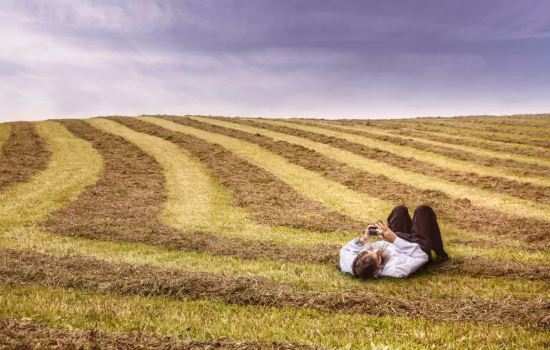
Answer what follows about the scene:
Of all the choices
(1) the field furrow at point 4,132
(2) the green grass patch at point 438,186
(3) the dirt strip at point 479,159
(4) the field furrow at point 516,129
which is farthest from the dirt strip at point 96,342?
(4) the field furrow at point 516,129

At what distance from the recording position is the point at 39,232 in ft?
45.2

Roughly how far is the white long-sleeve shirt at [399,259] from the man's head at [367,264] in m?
0.25

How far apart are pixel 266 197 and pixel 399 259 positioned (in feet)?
34.2

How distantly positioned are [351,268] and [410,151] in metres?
22.6

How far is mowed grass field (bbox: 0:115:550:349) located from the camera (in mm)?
7070

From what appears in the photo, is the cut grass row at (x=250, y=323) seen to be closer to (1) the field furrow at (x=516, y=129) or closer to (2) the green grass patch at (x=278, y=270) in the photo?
(2) the green grass patch at (x=278, y=270)

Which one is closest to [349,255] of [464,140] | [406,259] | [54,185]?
[406,259]

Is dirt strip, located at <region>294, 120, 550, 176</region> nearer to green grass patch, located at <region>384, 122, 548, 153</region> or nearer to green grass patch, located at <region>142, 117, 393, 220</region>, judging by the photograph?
green grass patch, located at <region>384, 122, 548, 153</region>

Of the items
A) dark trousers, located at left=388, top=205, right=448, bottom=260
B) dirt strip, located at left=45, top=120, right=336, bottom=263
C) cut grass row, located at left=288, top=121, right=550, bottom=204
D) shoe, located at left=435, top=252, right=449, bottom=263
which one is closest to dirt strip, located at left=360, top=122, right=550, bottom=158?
cut grass row, located at left=288, top=121, right=550, bottom=204

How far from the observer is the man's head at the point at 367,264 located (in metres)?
9.64

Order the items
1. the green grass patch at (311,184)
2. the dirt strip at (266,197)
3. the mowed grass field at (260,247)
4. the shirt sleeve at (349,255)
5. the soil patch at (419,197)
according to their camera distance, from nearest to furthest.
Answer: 1. the mowed grass field at (260,247)
2. the shirt sleeve at (349,255)
3. the soil patch at (419,197)
4. the dirt strip at (266,197)
5. the green grass patch at (311,184)

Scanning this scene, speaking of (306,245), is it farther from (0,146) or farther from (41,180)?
(0,146)

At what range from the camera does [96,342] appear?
19.6 feet

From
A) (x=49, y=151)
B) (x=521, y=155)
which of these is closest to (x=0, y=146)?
(x=49, y=151)
